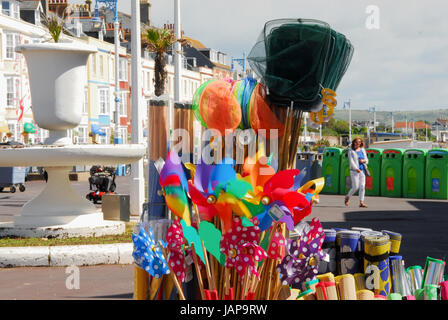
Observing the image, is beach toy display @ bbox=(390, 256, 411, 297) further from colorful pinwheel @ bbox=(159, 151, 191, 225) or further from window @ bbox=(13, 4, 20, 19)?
window @ bbox=(13, 4, 20, 19)

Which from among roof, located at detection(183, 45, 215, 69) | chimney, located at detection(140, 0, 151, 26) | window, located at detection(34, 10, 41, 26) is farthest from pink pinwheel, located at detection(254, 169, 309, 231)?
roof, located at detection(183, 45, 215, 69)

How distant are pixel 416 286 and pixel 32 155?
5.71 metres

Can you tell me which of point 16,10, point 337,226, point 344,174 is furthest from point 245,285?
point 16,10

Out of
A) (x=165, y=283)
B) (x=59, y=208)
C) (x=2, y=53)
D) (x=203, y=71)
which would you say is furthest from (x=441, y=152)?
(x=203, y=71)

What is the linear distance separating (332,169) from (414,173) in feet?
8.51

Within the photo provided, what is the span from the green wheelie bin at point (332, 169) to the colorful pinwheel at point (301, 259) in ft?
55.0

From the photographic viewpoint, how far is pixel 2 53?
42969mm

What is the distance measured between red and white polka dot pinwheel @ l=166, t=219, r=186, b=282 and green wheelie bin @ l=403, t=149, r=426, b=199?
16082mm

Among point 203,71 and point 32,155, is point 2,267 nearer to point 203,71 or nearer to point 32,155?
point 32,155

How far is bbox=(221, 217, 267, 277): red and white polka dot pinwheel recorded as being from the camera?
355 centimetres

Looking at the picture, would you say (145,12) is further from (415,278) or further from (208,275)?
(208,275)

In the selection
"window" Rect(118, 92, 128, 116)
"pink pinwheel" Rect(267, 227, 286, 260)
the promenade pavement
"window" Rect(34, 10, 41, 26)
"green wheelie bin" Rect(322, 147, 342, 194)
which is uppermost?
"window" Rect(34, 10, 41, 26)

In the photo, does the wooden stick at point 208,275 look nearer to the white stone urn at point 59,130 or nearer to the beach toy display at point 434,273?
the beach toy display at point 434,273

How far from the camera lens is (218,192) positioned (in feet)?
11.8
